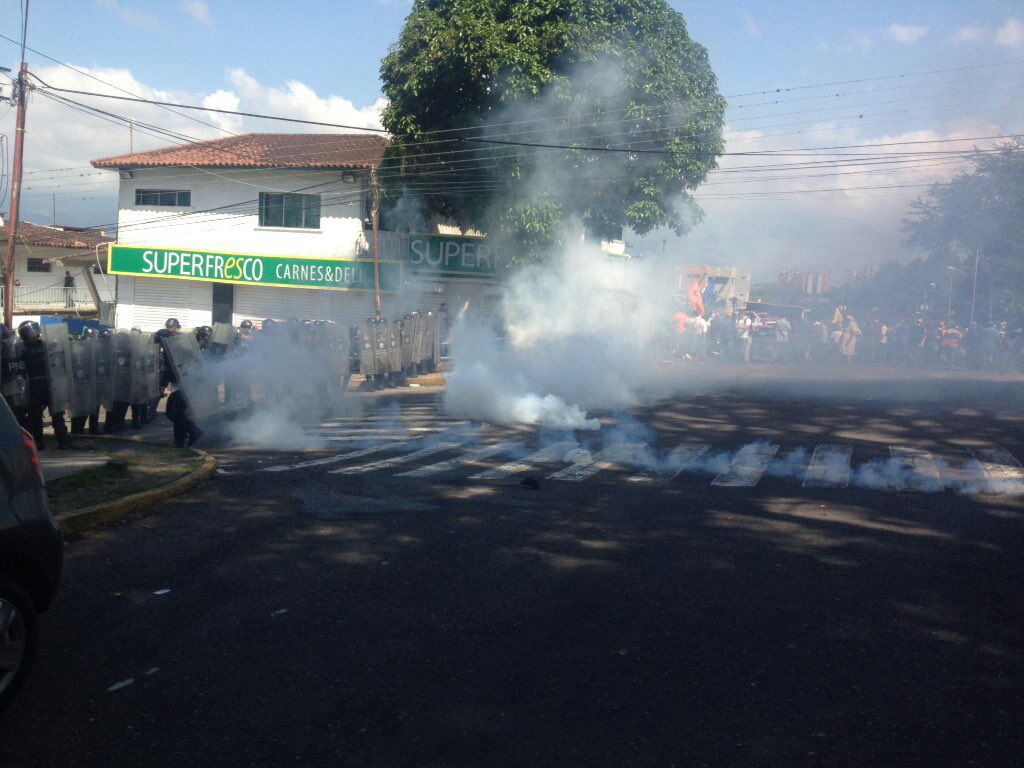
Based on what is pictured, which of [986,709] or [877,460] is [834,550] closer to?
[986,709]

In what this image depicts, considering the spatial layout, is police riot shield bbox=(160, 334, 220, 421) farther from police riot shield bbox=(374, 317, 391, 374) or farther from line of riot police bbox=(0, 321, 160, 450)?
police riot shield bbox=(374, 317, 391, 374)

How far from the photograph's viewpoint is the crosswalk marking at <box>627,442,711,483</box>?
10071 mm

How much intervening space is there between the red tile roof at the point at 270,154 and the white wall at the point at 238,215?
1.28 feet

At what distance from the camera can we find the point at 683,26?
23375mm

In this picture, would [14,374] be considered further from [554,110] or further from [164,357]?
[554,110]

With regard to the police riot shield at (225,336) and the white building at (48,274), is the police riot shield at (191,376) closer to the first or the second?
the police riot shield at (225,336)

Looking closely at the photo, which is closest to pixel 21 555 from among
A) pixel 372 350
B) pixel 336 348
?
pixel 336 348

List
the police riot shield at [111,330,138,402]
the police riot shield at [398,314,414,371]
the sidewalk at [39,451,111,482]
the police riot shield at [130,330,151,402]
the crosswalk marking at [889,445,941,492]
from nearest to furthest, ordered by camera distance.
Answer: the sidewalk at [39,451,111,482] < the crosswalk marking at [889,445,941,492] < the police riot shield at [111,330,138,402] < the police riot shield at [130,330,151,402] < the police riot shield at [398,314,414,371]

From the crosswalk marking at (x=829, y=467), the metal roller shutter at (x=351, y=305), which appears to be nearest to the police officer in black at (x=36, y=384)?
the crosswalk marking at (x=829, y=467)

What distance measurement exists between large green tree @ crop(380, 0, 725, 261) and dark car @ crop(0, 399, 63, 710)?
61.5ft

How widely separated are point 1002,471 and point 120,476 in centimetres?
1000

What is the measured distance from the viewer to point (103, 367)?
13047 mm

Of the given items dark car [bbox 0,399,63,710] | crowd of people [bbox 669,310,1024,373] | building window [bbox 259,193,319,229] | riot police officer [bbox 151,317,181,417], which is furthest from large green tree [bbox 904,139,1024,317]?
dark car [bbox 0,399,63,710]

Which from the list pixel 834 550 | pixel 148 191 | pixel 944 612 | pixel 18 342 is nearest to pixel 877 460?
pixel 834 550
